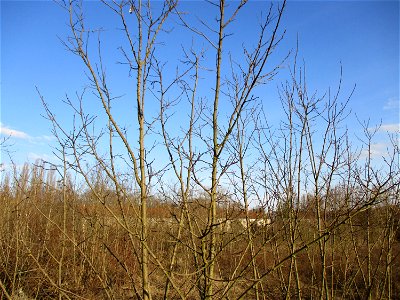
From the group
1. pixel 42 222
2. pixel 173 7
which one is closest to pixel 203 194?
pixel 173 7

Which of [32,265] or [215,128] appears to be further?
[32,265]

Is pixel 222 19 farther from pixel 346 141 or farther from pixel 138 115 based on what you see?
pixel 346 141

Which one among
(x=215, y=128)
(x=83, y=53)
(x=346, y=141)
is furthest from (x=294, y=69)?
(x=83, y=53)

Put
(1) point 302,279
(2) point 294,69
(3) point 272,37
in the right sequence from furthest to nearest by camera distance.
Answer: (1) point 302,279
(2) point 294,69
(3) point 272,37

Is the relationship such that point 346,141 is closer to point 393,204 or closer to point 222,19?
point 393,204

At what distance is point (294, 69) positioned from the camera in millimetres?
3574

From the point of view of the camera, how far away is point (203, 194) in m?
2.09

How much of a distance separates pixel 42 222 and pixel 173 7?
8.49 metres

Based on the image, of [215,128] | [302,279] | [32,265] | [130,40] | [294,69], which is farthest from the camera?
[302,279]

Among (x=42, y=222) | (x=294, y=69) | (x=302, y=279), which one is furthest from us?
(x=302, y=279)

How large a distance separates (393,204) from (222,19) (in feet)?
9.80

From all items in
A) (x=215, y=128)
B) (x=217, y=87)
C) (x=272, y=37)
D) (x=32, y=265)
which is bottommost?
(x=32, y=265)

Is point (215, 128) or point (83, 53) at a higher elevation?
point (83, 53)

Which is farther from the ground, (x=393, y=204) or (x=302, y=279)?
(x=393, y=204)
